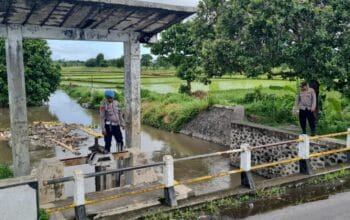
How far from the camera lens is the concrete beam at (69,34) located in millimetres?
7262

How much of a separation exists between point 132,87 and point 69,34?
1.70 metres

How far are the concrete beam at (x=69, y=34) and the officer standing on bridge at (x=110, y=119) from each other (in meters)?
1.14

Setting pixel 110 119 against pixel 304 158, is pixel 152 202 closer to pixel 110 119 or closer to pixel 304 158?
pixel 110 119

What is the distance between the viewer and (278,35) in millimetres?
12625

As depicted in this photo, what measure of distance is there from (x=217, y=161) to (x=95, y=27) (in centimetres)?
1024

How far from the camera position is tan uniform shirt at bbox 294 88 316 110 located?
1050cm

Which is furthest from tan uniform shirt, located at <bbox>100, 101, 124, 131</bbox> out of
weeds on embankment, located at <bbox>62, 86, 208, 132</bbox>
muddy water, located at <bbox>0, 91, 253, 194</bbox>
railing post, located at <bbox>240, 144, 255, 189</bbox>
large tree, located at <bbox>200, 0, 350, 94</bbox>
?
weeds on embankment, located at <bbox>62, 86, 208, 132</bbox>

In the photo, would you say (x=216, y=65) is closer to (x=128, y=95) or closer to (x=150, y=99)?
(x=128, y=95)

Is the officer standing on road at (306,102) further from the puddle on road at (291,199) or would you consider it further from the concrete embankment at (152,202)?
the concrete embankment at (152,202)

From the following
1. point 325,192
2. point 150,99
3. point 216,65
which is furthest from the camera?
point 150,99

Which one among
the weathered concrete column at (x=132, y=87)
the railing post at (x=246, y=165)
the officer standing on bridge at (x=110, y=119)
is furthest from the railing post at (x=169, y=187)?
the weathered concrete column at (x=132, y=87)

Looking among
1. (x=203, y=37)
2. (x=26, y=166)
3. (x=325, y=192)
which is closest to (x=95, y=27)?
(x=26, y=166)

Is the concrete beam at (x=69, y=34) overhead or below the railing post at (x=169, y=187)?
Result: overhead

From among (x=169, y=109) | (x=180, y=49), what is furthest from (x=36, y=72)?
(x=169, y=109)
